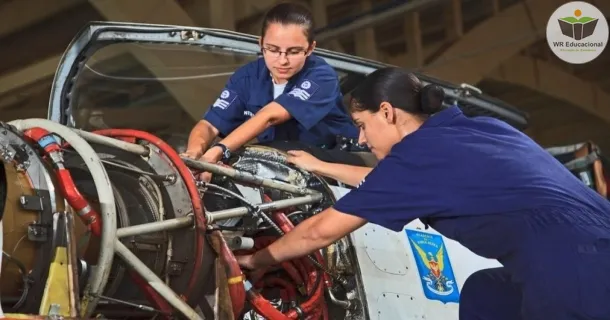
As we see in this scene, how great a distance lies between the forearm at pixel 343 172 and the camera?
10.5ft

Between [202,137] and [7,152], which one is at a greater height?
[202,137]

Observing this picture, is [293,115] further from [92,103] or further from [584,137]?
[584,137]

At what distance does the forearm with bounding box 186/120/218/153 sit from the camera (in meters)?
3.36

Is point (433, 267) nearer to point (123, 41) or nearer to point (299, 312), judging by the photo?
point (299, 312)

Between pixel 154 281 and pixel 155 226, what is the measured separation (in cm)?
15

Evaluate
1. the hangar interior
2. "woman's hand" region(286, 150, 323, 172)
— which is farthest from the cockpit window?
"woman's hand" region(286, 150, 323, 172)

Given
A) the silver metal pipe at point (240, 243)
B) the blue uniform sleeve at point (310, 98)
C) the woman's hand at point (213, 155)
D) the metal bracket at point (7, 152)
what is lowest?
the silver metal pipe at point (240, 243)

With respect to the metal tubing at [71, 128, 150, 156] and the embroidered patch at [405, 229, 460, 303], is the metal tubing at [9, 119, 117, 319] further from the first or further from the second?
the embroidered patch at [405, 229, 460, 303]

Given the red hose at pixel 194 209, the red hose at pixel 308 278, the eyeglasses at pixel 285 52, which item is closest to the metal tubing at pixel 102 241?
the red hose at pixel 194 209

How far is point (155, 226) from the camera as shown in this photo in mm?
2500

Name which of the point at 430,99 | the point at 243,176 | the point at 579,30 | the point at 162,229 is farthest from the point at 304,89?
the point at 579,30

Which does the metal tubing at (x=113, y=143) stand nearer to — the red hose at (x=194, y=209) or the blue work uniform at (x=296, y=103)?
the red hose at (x=194, y=209)

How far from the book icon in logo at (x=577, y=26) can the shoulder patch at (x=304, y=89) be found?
11.3ft

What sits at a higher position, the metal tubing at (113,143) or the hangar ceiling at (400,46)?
the hangar ceiling at (400,46)
